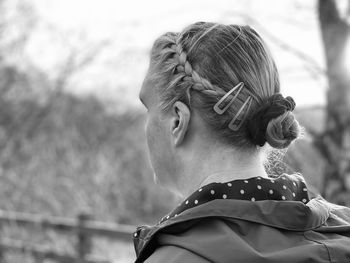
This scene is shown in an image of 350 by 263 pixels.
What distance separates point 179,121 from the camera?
47.2 inches

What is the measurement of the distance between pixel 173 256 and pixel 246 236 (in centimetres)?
14

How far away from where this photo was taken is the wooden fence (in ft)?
18.2

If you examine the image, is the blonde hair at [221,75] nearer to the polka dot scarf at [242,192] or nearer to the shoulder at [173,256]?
the polka dot scarf at [242,192]

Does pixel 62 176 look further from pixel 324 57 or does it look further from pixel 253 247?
pixel 253 247

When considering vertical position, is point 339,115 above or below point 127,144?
above

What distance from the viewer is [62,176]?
365 inches

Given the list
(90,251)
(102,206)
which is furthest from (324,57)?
(102,206)

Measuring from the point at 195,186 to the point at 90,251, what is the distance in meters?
4.90

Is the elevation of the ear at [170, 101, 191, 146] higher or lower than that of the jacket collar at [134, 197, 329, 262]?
higher

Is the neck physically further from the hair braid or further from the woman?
the hair braid

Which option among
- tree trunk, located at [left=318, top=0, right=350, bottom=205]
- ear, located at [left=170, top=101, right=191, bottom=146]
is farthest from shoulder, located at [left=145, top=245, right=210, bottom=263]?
tree trunk, located at [left=318, top=0, right=350, bottom=205]

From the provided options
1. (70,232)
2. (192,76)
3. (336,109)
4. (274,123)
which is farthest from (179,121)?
(70,232)

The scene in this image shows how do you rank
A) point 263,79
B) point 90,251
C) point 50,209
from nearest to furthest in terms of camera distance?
point 263,79 → point 90,251 → point 50,209

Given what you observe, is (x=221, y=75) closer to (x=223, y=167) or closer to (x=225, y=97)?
(x=225, y=97)
